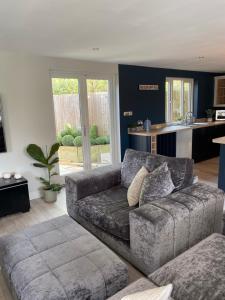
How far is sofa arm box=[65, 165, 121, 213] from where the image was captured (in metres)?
2.63

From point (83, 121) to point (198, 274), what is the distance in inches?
131

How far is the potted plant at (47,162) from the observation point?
11.4ft

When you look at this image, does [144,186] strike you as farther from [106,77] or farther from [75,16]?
[106,77]

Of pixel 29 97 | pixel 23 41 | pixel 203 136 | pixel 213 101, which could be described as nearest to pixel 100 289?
pixel 23 41

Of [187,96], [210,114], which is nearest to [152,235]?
[187,96]

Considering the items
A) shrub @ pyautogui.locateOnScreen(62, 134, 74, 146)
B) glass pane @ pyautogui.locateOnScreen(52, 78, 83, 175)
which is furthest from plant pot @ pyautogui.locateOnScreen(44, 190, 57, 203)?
shrub @ pyautogui.locateOnScreen(62, 134, 74, 146)

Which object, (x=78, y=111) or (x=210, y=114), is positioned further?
(x=210, y=114)

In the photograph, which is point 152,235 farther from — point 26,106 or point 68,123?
point 68,123

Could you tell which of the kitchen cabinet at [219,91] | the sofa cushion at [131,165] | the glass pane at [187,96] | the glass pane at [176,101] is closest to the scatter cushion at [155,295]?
the sofa cushion at [131,165]

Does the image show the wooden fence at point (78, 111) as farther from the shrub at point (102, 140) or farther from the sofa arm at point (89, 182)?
the sofa arm at point (89, 182)

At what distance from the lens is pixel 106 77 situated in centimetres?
438

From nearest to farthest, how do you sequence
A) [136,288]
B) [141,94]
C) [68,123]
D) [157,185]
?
[136,288] < [157,185] < [68,123] < [141,94]

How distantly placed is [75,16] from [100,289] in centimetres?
204

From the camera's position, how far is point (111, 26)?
7.16 ft
